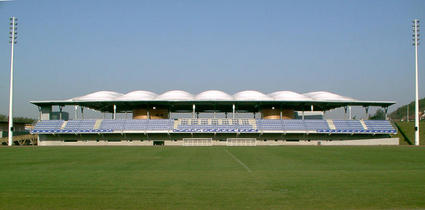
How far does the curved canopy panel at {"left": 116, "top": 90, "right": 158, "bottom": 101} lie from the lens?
2033 inches

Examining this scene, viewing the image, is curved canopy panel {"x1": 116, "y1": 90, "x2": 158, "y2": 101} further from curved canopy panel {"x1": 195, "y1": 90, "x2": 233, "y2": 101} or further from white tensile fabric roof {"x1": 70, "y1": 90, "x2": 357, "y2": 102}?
curved canopy panel {"x1": 195, "y1": 90, "x2": 233, "y2": 101}

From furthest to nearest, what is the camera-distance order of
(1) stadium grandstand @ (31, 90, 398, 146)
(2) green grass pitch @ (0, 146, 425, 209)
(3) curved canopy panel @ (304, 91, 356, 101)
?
1. (3) curved canopy panel @ (304, 91, 356, 101)
2. (1) stadium grandstand @ (31, 90, 398, 146)
3. (2) green grass pitch @ (0, 146, 425, 209)

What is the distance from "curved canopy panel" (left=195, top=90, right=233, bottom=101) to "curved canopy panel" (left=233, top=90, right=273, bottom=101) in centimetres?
132

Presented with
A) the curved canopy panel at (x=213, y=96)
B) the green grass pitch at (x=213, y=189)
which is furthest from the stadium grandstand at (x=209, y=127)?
the green grass pitch at (x=213, y=189)

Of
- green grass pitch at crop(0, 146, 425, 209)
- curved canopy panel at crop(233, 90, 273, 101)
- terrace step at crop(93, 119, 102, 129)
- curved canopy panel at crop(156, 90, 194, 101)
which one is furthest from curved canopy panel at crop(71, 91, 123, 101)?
green grass pitch at crop(0, 146, 425, 209)

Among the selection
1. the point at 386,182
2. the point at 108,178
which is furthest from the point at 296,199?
the point at 108,178

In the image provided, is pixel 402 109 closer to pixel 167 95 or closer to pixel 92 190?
pixel 167 95

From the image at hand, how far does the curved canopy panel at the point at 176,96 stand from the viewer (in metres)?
51.9

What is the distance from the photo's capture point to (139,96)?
53.2m

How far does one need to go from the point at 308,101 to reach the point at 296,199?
41.4 meters

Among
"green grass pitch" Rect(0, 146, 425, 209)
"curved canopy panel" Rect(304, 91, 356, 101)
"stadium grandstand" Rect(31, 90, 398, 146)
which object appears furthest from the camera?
"curved canopy panel" Rect(304, 91, 356, 101)

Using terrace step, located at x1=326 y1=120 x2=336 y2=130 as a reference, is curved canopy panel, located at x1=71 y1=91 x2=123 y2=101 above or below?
above

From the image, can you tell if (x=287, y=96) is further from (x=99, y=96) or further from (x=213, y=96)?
(x=99, y=96)

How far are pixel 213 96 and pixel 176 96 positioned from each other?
17.3ft
